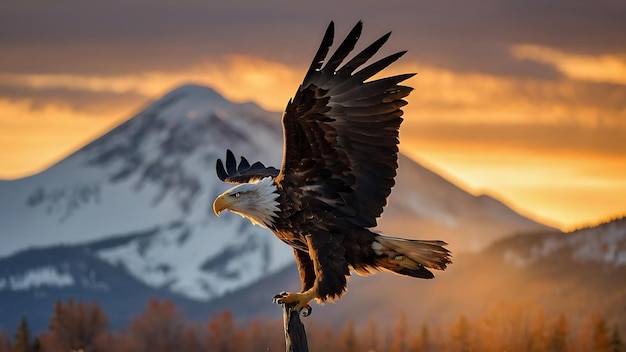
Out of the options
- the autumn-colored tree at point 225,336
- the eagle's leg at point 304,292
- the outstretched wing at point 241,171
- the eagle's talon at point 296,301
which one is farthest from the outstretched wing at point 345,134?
the autumn-colored tree at point 225,336

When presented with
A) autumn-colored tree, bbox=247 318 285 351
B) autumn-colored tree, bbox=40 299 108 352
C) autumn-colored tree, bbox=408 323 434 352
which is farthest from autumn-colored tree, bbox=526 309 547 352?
autumn-colored tree, bbox=40 299 108 352

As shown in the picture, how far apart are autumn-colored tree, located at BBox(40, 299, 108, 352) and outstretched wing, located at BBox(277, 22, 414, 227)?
277 ft

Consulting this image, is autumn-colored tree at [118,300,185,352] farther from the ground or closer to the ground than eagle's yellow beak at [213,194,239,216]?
farther from the ground

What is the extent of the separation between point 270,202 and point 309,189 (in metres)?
0.40

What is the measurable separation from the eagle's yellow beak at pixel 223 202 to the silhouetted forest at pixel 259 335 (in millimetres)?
62192

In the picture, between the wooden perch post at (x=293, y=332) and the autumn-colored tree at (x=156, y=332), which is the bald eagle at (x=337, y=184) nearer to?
the wooden perch post at (x=293, y=332)

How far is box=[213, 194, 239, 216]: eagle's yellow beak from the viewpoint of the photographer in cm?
1695

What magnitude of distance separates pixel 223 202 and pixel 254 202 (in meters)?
0.30

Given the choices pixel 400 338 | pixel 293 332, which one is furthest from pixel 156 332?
pixel 293 332

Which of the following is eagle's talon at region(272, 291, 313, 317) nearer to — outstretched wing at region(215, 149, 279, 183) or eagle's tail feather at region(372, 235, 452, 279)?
eagle's tail feather at region(372, 235, 452, 279)

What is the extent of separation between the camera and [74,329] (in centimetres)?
10788

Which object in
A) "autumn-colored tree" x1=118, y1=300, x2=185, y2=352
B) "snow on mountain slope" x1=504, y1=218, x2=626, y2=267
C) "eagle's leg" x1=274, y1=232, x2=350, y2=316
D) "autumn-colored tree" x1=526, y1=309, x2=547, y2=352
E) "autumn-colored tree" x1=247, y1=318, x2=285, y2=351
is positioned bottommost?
"eagle's leg" x1=274, y1=232, x2=350, y2=316

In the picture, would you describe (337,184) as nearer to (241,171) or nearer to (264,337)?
(241,171)

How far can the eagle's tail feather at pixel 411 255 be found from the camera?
17.0 m
